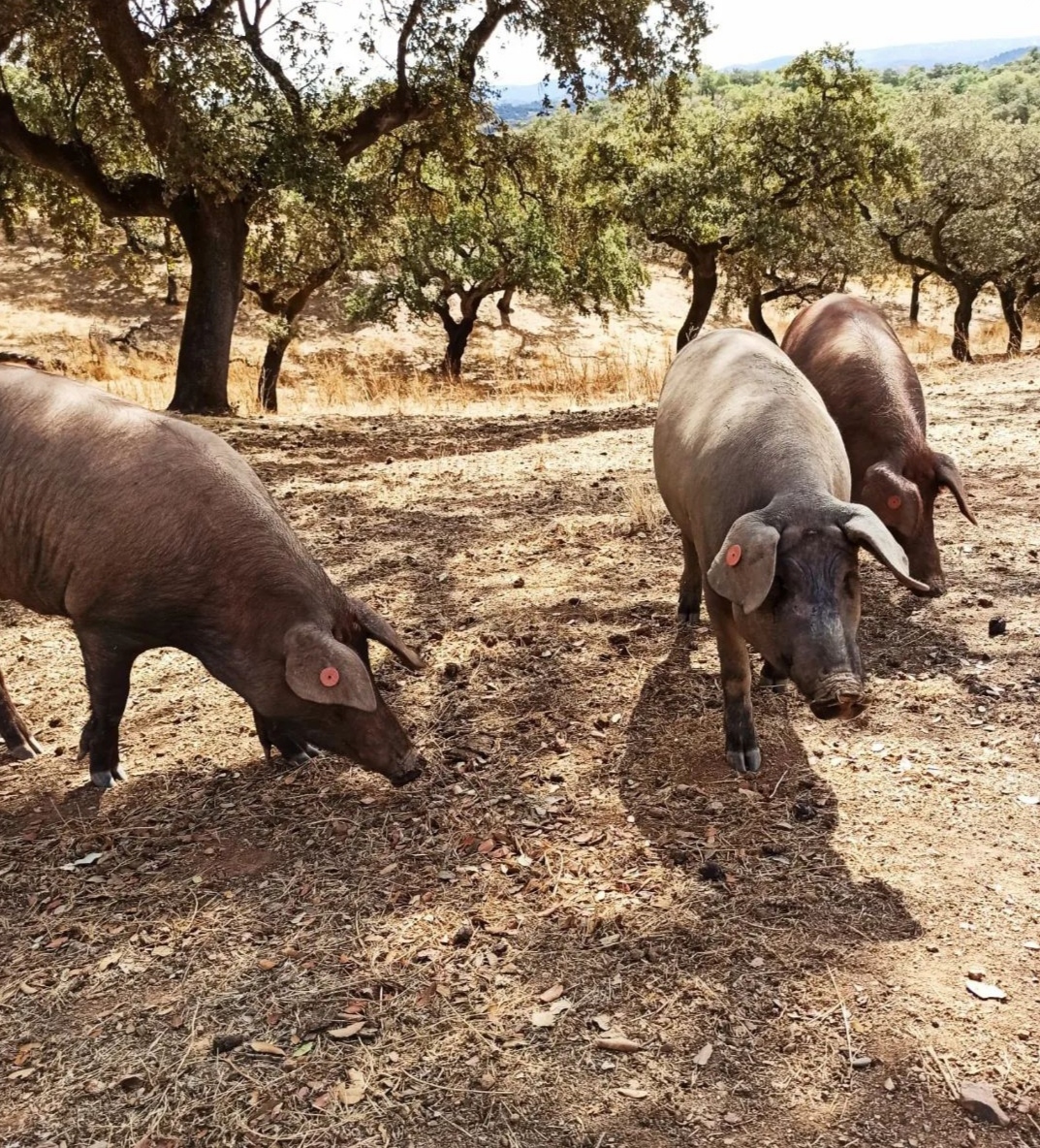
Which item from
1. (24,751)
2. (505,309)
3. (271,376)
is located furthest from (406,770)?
(505,309)

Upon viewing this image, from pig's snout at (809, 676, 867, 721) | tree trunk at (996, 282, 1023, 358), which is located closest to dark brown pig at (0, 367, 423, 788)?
pig's snout at (809, 676, 867, 721)

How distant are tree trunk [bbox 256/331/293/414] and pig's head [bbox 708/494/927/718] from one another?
13148 millimetres

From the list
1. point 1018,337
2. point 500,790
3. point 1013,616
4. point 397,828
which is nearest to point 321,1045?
point 397,828

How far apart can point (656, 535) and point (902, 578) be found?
3486 mm

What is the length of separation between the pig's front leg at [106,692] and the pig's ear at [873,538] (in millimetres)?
3124

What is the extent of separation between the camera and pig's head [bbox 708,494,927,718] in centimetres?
338

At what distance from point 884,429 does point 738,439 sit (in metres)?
1.83

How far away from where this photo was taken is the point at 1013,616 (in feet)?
17.8

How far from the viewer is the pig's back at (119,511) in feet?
13.6

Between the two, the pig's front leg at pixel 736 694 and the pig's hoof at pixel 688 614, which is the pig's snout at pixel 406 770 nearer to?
the pig's front leg at pixel 736 694

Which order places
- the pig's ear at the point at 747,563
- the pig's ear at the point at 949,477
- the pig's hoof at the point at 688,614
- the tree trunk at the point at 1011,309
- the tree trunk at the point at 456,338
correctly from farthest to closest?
→ the tree trunk at the point at 456,338, the tree trunk at the point at 1011,309, the pig's hoof at the point at 688,614, the pig's ear at the point at 949,477, the pig's ear at the point at 747,563

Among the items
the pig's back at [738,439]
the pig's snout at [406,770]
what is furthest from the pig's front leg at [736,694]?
the pig's snout at [406,770]

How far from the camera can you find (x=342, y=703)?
3859mm

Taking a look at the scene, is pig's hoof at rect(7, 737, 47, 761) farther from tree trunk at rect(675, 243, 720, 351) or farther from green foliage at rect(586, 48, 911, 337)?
Answer: tree trunk at rect(675, 243, 720, 351)
